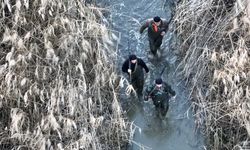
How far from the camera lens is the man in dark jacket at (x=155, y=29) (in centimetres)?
1087

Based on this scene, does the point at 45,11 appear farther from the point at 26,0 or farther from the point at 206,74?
the point at 206,74

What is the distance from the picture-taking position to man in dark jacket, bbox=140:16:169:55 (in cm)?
1087

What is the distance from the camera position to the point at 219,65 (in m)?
10.6

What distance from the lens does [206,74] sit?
1092 cm

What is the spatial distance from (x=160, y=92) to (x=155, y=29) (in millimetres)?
1497

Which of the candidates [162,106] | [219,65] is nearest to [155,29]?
[219,65]

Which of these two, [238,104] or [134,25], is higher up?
[134,25]

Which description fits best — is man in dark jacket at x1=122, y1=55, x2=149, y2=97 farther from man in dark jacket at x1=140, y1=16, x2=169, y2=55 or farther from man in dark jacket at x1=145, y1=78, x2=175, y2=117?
man in dark jacket at x1=140, y1=16, x2=169, y2=55

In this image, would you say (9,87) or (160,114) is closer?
(9,87)

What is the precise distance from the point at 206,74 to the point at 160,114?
1220 mm

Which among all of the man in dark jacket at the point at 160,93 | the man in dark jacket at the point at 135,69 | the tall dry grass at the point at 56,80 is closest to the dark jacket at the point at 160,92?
the man in dark jacket at the point at 160,93

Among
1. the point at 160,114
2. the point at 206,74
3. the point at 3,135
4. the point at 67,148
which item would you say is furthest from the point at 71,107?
the point at 206,74

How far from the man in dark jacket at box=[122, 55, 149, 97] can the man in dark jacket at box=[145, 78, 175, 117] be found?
0.46 m

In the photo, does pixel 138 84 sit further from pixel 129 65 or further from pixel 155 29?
pixel 155 29
